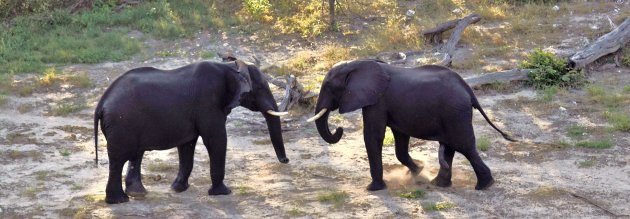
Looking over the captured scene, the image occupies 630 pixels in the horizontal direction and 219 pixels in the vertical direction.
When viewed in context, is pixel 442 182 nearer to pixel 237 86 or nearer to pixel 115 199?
pixel 237 86

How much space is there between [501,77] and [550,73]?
696mm

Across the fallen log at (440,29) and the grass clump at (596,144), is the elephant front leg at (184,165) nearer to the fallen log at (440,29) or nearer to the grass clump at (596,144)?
the grass clump at (596,144)

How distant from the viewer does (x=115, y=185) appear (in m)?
9.54

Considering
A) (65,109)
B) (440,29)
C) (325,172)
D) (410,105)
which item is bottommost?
(65,109)

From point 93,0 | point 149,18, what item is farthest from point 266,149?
point 93,0

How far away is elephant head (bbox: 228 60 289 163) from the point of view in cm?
971

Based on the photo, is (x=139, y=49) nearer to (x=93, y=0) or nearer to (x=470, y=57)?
(x=93, y=0)

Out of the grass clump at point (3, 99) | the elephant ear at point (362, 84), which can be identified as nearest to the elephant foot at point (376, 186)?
the elephant ear at point (362, 84)

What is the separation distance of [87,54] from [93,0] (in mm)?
3221

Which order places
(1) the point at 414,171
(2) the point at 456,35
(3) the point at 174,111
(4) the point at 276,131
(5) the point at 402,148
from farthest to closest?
(2) the point at 456,35 < (1) the point at 414,171 < (5) the point at 402,148 < (4) the point at 276,131 < (3) the point at 174,111

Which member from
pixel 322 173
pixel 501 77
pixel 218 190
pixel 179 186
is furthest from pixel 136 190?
pixel 501 77

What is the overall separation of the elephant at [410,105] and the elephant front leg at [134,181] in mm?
1876

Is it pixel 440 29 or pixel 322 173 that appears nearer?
pixel 322 173

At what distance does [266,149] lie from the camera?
468 inches
